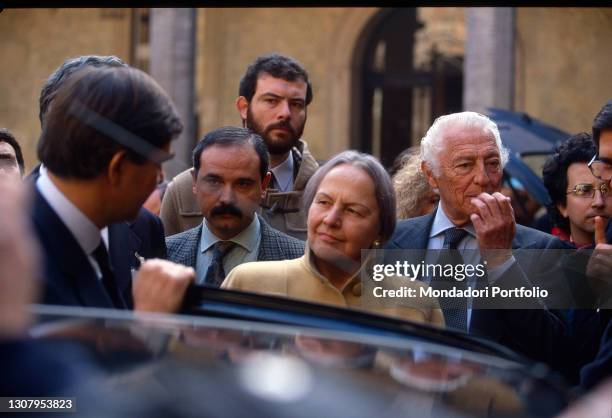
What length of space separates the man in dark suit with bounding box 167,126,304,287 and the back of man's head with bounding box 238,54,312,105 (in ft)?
3.17

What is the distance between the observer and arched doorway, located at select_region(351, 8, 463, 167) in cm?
2059

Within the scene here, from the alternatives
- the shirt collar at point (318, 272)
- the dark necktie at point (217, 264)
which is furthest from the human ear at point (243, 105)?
the shirt collar at point (318, 272)

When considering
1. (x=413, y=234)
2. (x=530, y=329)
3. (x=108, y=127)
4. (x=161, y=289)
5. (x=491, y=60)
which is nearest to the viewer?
(x=161, y=289)

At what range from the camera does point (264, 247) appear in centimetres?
488

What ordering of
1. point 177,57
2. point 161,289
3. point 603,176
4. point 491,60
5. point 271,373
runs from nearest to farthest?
point 271,373 → point 161,289 → point 603,176 → point 491,60 → point 177,57

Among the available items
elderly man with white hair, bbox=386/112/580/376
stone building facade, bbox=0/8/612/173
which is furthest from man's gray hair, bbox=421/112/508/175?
stone building facade, bbox=0/8/612/173

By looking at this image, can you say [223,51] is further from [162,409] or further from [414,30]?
[162,409]

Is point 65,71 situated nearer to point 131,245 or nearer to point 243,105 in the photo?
point 131,245

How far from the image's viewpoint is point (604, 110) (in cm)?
475

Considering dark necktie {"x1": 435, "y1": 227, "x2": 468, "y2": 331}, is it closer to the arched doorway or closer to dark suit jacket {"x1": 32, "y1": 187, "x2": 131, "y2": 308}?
dark suit jacket {"x1": 32, "y1": 187, "x2": 131, "y2": 308}

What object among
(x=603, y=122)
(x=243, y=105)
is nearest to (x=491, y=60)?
(x=243, y=105)

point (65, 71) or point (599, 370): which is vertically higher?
point (65, 71)

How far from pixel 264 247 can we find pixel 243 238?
3.6 inches

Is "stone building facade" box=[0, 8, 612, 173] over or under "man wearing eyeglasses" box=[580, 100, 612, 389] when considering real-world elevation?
under
